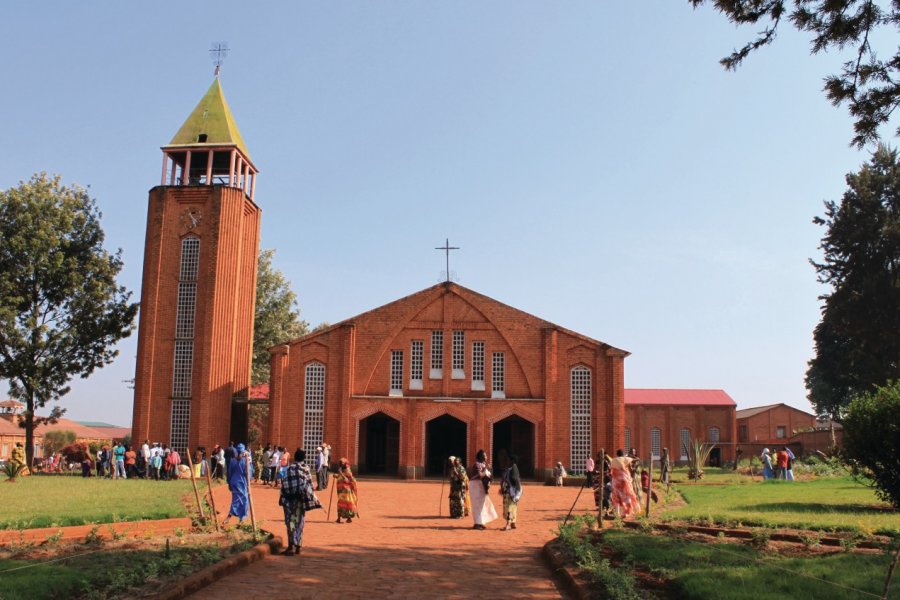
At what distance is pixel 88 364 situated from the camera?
34.8 m

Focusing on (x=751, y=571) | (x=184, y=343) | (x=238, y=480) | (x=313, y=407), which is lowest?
(x=751, y=571)

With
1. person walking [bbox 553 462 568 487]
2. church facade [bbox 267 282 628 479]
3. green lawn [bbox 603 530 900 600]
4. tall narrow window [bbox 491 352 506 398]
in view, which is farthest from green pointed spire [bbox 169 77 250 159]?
green lawn [bbox 603 530 900 600]

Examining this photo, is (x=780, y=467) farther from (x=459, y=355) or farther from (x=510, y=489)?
(x=510, y=489)

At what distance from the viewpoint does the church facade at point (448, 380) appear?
3366 cm

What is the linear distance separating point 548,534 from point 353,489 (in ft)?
13.6

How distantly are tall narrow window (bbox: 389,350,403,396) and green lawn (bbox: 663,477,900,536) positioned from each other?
13.8 metres

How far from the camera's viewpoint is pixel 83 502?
55.3 ft

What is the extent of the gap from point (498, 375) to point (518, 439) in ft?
12.8

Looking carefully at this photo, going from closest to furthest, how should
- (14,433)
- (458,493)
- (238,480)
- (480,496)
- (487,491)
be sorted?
1. (238,480)
2. (480,496)
3. (487,491)
4. (458,493)
5. (14,433)

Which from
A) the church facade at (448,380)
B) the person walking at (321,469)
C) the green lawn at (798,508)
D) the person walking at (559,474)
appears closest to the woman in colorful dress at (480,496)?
the green lawn at (798,508)

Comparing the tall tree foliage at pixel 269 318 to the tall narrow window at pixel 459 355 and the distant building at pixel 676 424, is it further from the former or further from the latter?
the distant building at pixel 676 424

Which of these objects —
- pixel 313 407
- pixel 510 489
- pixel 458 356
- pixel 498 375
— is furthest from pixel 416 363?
pixel 510 489

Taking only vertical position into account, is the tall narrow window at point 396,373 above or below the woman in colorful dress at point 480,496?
above

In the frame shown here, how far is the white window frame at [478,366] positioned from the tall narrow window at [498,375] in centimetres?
46
